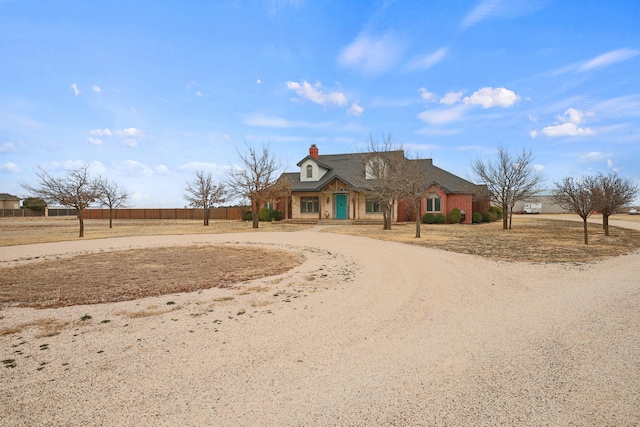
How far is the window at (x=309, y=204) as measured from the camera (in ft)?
109

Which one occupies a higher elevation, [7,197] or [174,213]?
[7,197]

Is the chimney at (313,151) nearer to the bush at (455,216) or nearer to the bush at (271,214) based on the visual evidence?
the bush at (271,214)

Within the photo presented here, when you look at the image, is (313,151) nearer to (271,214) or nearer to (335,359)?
(271,214)

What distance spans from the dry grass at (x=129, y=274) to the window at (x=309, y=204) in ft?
64.6

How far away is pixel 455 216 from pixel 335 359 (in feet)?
91.7

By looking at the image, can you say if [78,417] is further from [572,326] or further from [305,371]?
[572,326]

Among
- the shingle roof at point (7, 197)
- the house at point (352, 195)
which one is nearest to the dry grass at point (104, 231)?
the house at point (352, 195)

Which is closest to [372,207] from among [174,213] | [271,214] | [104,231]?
[271,214]

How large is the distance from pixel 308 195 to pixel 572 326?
28734mm

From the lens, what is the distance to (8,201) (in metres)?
66.2

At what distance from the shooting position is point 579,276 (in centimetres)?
880

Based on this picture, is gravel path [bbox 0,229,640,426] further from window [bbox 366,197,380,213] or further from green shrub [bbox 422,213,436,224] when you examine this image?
window [bbox 366,197,380,213]

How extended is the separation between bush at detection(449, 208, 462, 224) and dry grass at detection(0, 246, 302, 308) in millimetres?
20438

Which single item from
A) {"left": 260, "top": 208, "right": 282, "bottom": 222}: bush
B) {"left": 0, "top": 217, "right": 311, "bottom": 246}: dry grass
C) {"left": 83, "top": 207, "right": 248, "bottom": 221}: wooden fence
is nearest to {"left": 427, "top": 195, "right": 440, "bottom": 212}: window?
{"left": 0, "top": 217, "right": 311, "bottom": 246}: dry grass
